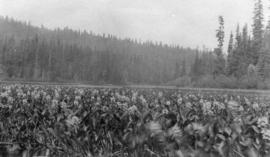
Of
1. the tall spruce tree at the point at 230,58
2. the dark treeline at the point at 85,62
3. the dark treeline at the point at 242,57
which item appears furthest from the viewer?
the tall spruce tree at the point at 230,58

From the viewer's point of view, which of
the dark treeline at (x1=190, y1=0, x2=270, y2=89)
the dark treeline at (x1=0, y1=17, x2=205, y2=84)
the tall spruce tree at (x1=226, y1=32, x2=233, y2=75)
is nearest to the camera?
the dark treeline at (x1=190, y1=0, x2=270, y2=89)

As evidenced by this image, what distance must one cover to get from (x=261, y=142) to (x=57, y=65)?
64.6 meters

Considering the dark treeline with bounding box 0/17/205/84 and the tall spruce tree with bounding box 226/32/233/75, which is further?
the tall spruce tree with bounding box 226/32/233/75

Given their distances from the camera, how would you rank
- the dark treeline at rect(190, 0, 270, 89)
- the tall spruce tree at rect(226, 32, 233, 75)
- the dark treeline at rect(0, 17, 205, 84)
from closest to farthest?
the dark treeline at rect(190, 0, 270, 89), the dark treeline at rect(0, 17, 205, 84), the tall spruce tree at rect(226, 32, 233, 75)

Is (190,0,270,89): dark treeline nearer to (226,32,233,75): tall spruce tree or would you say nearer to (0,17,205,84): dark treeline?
(226,32,233,75): tall spruce tree

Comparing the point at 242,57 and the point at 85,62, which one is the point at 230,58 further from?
the point at 85,62

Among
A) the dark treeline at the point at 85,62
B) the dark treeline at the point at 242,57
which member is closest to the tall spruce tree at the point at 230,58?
the dark treeline at the point at 242,57

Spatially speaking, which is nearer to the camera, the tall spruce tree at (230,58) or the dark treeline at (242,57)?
the dark treeline at (242,57)

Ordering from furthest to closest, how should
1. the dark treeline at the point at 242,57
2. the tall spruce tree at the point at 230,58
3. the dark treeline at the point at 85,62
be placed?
the tall spruce tree at the point at 230,58, the dark treeline at the point at 85,62, the dark treeline at the point at 242,57

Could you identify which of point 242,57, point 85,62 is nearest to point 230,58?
point 242,57

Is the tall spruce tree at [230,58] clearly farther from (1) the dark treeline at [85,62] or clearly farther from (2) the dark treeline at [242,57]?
(1) the dark treeline at [85,62]

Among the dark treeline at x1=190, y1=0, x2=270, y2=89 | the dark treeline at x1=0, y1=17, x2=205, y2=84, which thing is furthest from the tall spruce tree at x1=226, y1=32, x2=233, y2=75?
the dark treeline at x1=0, y1=17, x2=205, y2=84

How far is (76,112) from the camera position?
304cm

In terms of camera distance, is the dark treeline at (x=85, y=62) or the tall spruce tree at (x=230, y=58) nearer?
the dark treeline at (x=85, y=62)
